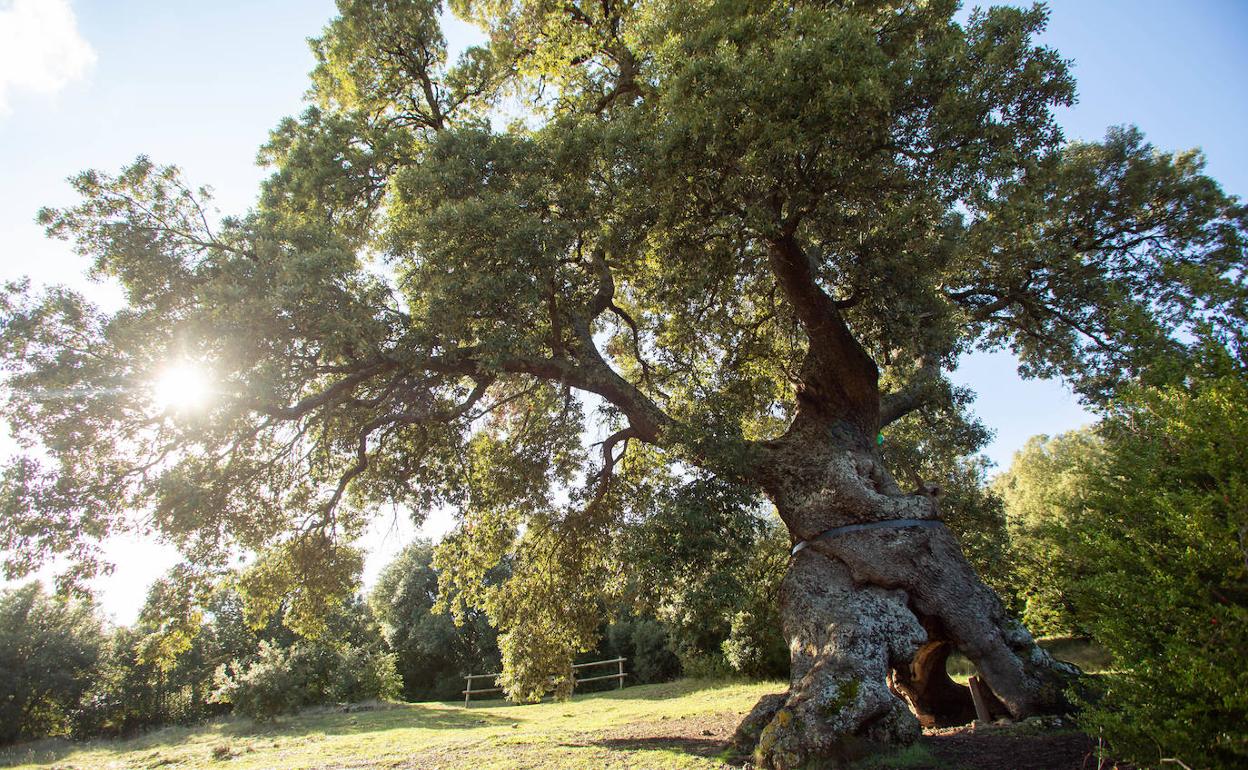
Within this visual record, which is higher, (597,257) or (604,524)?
(597,257)

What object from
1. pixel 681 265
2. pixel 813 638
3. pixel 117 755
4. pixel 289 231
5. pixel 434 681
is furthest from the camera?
pixel 434 681

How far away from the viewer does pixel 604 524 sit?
12.5m

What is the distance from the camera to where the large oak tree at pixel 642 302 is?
7676mm

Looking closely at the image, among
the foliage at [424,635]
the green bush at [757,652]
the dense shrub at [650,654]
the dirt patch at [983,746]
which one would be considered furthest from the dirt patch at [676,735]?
the foliage at [424,635]

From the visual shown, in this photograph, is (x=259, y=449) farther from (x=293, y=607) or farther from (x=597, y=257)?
(x=597, y=257)

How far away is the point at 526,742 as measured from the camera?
10.1 meters

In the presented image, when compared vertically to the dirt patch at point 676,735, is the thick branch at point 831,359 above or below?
above

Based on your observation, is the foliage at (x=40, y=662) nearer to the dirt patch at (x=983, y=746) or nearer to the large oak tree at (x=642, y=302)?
the large oak tree at (x=642, y=302)

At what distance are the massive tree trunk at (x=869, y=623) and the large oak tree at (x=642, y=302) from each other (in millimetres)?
46

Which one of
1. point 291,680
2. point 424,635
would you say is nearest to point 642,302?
point 291,680

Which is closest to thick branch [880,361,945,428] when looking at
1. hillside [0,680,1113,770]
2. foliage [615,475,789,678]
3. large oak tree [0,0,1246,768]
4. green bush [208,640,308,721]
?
large oak tree [0,0,1246,768]

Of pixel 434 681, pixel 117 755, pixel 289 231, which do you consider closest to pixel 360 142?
pixel 289 231

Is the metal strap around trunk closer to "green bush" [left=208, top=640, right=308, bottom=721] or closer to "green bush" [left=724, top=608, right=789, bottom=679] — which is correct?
"green bush" [left=724, top=608, right=789, bottom=679]

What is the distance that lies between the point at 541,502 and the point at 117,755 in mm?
12119
